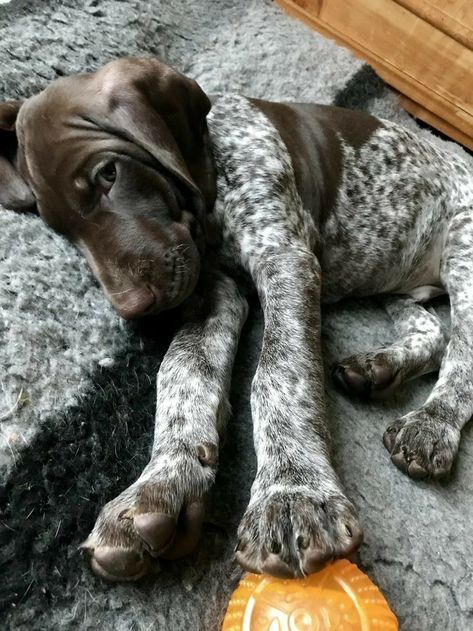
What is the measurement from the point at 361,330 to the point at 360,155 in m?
0.89

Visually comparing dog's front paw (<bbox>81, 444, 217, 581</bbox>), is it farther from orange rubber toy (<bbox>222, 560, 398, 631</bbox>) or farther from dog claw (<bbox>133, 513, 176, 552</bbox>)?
orange rubber toy (<bbox>222, 560, 398, 631</bbox>)

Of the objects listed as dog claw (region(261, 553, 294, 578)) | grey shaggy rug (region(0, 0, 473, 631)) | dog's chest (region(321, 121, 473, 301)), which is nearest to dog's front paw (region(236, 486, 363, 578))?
dog claw (region(261, 553, 294, 578))

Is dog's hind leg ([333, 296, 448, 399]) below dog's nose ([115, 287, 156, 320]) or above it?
below

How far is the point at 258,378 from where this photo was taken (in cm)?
248

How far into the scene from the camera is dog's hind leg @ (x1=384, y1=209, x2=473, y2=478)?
2.57 meters

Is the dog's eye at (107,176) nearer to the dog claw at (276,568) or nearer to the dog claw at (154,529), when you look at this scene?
the dog claw at (154,529)

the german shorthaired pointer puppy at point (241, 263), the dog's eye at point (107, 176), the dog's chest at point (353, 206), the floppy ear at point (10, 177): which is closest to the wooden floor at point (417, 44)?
the dog's chest at point (353, 206)

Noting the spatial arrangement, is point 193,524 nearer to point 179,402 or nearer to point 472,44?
point 179,402

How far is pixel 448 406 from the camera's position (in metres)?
2.78

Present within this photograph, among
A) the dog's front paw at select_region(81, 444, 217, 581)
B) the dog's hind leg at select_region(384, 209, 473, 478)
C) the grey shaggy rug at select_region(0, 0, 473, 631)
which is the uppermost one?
the dog's hind leg at select_region(384, 209, 473, 478)

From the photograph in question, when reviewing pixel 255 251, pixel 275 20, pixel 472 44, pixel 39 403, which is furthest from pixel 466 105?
pixel 39 403

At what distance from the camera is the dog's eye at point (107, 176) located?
2.50 meters

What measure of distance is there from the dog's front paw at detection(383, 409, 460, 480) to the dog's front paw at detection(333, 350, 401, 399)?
20cm

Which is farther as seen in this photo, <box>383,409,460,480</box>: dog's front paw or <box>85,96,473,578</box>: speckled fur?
<box>383,409,460,480</box>: dog's front paw
